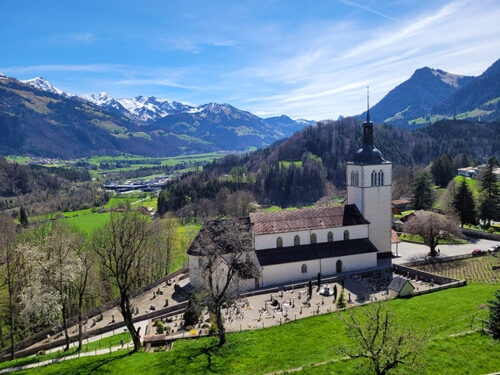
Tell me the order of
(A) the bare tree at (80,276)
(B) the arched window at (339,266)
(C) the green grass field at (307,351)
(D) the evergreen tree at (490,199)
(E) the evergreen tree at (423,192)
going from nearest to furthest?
1. (C) the green grass field at (307,351)
2. (A) the bare tree at (80,276)
3. (B) the arched window at (339,266)
4. (D) the evergreen tree at (490,199)
5. (E) the evergreen tree at (423,192)

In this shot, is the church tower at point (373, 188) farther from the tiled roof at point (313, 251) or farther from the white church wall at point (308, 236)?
the tiled roof at point (313, 251)

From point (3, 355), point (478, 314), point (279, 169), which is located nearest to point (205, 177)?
point (279, 169)

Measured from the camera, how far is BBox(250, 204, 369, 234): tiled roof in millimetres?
47594

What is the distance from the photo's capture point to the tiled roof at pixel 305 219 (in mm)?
47594

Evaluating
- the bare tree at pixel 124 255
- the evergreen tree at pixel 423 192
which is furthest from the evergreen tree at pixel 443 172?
the bare tree at pixel 124 255

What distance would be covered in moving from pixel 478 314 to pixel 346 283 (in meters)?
18.4

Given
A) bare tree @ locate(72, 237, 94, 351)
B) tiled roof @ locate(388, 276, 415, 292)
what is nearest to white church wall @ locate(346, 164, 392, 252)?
tiled roof @ locate(388, 276, 415, 292)

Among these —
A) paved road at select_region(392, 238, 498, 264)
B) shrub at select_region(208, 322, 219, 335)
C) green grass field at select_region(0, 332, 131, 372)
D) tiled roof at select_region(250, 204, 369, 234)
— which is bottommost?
green grass field at select_region(0, 332, 131, 372)

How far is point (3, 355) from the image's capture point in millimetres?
34875

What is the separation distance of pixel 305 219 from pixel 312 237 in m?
2.85

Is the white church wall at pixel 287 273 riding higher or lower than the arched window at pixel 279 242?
lower

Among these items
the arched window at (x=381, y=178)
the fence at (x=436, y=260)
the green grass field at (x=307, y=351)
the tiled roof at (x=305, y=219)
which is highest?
the arched window at (x=381, y=178)

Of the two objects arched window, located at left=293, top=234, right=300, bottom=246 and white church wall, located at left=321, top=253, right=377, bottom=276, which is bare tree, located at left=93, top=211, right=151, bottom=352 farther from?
white church wall, located at left=321, top=253, right=377, bottom=276

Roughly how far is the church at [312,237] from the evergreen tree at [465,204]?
1091 inches
